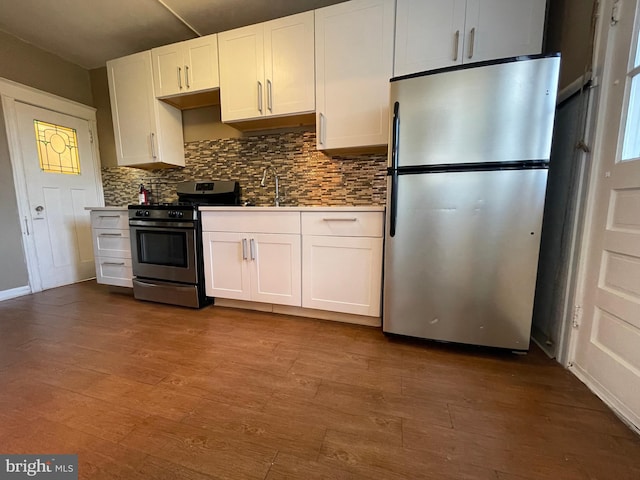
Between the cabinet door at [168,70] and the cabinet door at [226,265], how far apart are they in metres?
1.47

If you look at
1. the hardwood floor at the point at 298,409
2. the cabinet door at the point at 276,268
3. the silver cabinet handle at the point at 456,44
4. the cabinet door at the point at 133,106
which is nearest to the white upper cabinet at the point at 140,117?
the cabinet door at the point at 133,106

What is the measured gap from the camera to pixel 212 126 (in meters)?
2.78

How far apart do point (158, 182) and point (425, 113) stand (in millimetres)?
3009

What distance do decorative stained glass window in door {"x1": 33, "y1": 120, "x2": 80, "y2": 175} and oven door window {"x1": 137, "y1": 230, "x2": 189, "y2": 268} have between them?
1649 mm

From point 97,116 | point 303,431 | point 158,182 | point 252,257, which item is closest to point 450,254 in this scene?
point 303,431

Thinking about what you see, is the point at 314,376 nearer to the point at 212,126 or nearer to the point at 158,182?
the point at 212,126

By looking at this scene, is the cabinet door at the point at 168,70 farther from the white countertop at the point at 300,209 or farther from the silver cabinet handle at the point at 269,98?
the white countertop at the point at 300,209

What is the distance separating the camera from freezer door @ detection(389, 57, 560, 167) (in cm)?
132

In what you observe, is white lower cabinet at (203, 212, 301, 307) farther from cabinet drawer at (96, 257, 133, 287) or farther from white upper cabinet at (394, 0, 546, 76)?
white upper cabinet at (394, 0, 546, 76)

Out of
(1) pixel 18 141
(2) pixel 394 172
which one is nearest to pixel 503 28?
(2) pixel 394 172

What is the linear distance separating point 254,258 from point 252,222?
298 mm

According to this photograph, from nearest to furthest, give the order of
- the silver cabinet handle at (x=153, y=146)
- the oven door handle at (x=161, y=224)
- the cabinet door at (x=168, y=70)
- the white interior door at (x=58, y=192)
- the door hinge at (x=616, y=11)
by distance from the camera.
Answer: the door hinge at (x=616, y=11), the oven door handle at (x=161, y=224), the cabinet door at (x=168, y=70), the silver cabinet handle at (x=153, y=146), the white interior door at (x=58, y=192)

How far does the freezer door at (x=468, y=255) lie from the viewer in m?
1.42

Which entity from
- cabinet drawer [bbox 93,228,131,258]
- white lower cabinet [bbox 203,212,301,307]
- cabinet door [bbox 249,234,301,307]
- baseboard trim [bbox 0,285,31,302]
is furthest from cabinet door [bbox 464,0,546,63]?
baseboard trim [bbox 0,285,31,302]
